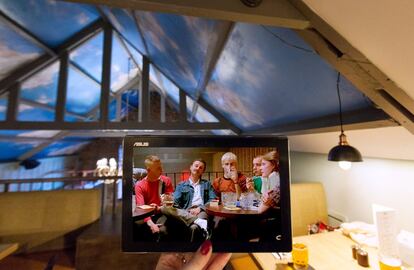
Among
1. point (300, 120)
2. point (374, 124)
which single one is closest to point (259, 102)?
point (300, 120)

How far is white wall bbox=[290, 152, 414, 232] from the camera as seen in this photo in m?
1.47

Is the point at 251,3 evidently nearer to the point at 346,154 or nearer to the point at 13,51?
the point at 346,154

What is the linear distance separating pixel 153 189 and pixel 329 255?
→ 1152 millimetres

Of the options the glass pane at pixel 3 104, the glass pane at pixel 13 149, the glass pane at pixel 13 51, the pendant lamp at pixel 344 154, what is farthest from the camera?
the glass pane at pixel 13 149

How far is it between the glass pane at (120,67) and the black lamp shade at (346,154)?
3922 millimetres

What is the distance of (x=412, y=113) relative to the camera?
0.81 m

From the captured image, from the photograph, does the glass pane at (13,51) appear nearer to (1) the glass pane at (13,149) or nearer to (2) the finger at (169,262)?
(1) the glass pane at (13,149)

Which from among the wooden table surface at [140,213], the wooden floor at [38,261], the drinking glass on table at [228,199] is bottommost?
the wooden floor at [38,261]

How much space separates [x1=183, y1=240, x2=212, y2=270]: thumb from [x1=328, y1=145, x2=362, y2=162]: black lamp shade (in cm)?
81

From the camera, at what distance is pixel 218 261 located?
2.18 ft

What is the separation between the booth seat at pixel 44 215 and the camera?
5.69ft

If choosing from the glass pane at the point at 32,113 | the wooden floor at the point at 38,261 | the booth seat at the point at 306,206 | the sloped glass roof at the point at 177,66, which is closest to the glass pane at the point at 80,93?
the sloped glass roof at the point at 177,66

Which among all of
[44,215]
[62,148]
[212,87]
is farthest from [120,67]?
[44,215]

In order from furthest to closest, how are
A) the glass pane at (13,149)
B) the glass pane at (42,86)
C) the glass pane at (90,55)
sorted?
the glass pane at (13,149) → the glass pane at (90,55) → the glass pane at (42,86)
